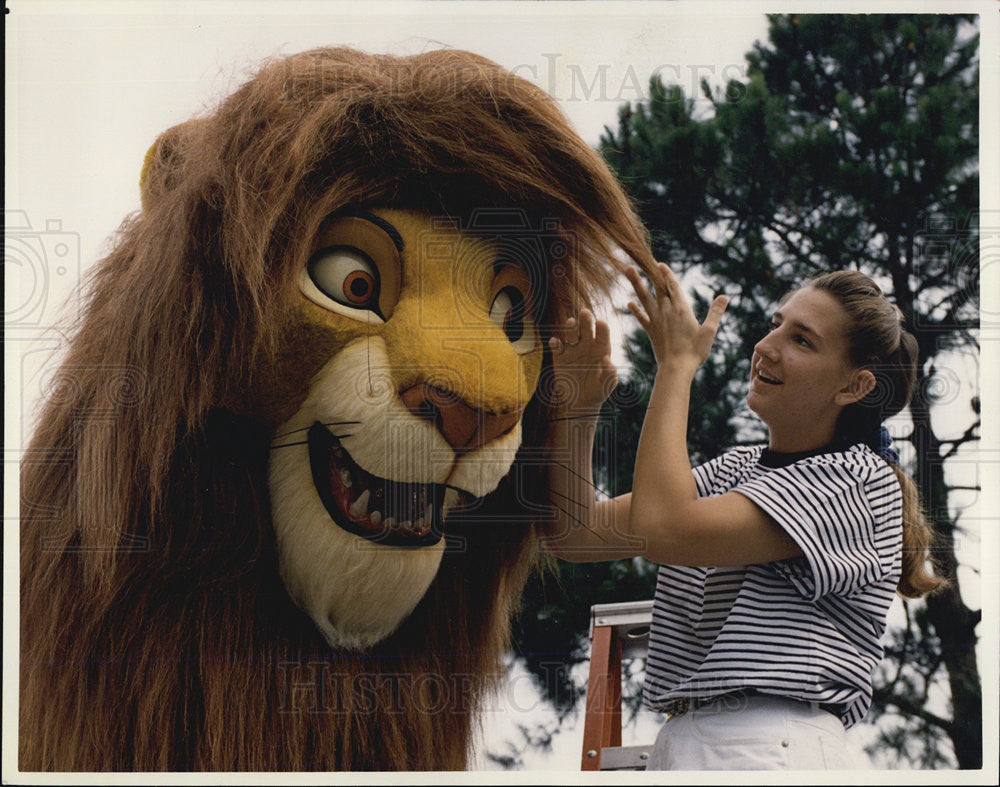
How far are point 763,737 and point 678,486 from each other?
10.3 inches

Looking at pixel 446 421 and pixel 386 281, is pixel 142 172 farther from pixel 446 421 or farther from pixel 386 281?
pixel 446 421

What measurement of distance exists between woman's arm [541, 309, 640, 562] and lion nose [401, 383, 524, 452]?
0.14 meters

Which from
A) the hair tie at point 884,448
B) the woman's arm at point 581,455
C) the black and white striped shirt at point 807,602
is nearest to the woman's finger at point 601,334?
the woman's arm at point 581,455

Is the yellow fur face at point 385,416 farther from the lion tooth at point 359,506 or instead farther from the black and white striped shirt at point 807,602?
the black and white striped shirt at point 807,602

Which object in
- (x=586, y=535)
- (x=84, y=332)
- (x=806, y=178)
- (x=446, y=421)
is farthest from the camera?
(x=806, y=178)

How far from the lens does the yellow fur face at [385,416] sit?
937 mm

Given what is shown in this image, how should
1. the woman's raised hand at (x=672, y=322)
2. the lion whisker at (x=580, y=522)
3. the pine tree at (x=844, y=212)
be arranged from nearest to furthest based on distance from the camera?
1. the woman's raised hand at (x=672, y=322)
2. the lion whisker at (x=580, y=522)
3. the pine tree at (x=844, y=212)

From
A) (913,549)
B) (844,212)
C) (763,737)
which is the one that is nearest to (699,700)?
(763,737)

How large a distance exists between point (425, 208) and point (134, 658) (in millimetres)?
511

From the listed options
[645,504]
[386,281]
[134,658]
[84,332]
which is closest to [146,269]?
[84,332]

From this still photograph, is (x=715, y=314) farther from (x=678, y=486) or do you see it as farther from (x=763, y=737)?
(x=763, y=737)

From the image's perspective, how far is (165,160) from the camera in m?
1.07

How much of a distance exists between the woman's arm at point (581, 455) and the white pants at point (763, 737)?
0.63ft

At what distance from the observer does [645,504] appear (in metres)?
1.01
